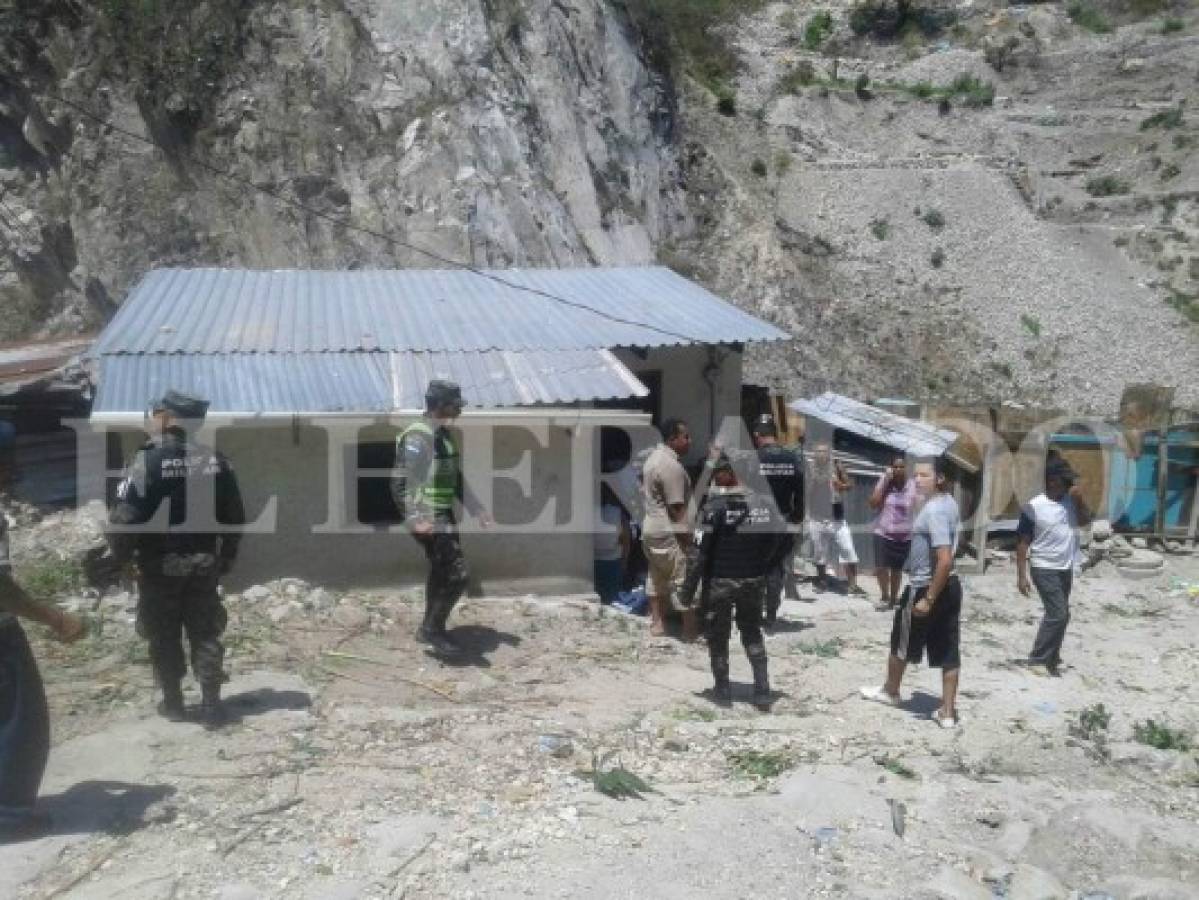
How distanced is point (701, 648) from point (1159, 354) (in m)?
19.5

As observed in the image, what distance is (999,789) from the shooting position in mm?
6461

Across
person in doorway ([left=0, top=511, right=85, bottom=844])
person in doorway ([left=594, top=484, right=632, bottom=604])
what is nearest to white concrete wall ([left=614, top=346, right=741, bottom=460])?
person in doorway ([left=594, top=484, right=632, bottom=604])

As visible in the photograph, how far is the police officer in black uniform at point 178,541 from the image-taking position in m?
6.09

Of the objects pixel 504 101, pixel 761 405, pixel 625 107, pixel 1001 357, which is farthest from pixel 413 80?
pixel 1001 357

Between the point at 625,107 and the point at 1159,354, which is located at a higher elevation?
the point at 625,107

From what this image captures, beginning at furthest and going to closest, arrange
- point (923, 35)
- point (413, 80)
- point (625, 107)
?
point (923, 35)
point (625, 107)
point (413, 80)

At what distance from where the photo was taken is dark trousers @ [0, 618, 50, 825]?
495 cm

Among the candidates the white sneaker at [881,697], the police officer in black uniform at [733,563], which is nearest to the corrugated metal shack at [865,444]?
the white sneaker at [881,697]

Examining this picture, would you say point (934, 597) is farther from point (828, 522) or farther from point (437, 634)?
point (828, 522)

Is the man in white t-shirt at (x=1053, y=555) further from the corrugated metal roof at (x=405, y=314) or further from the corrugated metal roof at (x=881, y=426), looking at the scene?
the corrugated metal roof at (x=405, y=314)

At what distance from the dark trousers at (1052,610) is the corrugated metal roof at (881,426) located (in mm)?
3139

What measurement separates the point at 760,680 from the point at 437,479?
2.27 m

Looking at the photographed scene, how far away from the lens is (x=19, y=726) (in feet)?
16.4

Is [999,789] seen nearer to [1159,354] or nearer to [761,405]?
[761,405]
